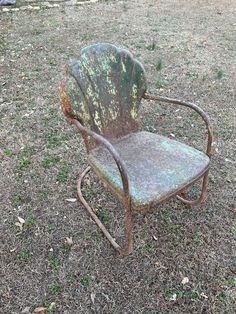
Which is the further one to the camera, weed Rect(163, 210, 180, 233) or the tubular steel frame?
weed Rect(163, 210, 180, 233)

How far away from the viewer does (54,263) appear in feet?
6.82

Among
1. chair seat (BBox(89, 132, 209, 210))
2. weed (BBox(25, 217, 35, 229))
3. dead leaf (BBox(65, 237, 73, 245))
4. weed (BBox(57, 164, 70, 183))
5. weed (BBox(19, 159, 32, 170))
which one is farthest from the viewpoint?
weed (BBox(19, 159, 32, 170))

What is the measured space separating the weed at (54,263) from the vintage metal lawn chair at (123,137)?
0.34 metres

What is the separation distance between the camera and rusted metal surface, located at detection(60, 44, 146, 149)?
195cm

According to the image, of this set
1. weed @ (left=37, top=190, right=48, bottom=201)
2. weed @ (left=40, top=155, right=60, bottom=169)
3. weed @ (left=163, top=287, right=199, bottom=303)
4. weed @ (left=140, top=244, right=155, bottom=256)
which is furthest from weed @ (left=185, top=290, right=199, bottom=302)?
weed @ (left=40, top=155, right=60, bottom=169)

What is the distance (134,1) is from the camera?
6582mm

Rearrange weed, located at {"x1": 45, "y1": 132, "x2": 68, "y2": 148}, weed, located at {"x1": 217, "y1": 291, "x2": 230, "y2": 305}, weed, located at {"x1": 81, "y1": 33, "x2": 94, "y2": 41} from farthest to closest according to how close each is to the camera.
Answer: weed, located at {"x1": 81, "y1": 33, "x2": 94, "y2": 41} < weed, located at {"x1": 45, "y1": 132, "x2": 68, "y2": 148} < weed, located at {"x1": 217, "y1": 291, "x2": 230, "y2": 305}

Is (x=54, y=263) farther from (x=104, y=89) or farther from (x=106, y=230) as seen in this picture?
(x=104, y=89)

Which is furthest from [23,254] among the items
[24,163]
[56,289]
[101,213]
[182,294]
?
[182,294]

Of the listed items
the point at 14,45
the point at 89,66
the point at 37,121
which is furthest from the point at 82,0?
the point at 89,66

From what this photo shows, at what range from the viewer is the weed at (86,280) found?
1980mm

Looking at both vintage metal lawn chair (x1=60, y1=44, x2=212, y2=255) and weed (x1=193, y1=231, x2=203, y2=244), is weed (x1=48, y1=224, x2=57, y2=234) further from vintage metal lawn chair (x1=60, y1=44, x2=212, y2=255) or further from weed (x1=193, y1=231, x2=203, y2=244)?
weed (x1=193, y1=231, x2=203, y2=244)

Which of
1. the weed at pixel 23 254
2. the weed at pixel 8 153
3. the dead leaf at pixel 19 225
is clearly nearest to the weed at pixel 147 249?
the weed at pixel 23 254

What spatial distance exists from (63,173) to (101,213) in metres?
0.51
